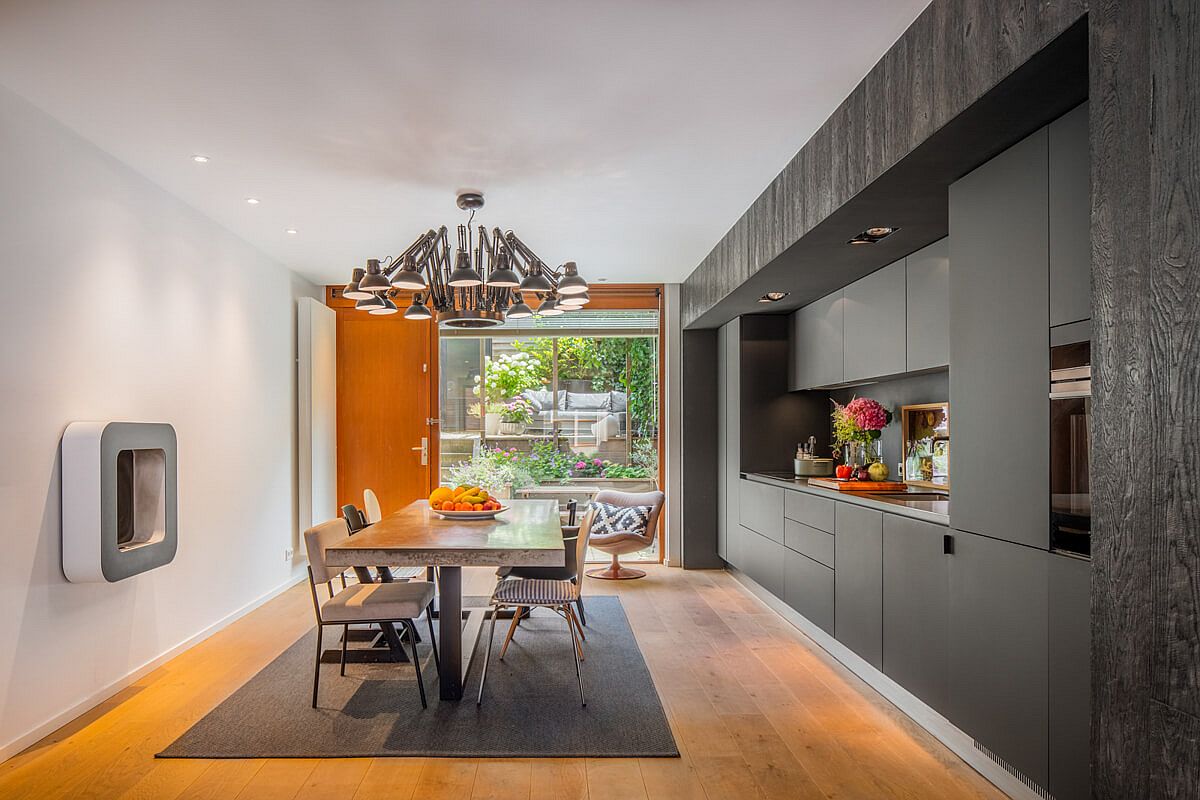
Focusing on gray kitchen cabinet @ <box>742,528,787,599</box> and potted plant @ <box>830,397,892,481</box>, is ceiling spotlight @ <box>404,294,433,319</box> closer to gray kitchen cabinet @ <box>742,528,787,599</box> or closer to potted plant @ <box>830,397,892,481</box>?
potted plant @ <box>830,397,892,481</box>

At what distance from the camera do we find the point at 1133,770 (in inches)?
56.5

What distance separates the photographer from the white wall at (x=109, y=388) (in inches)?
118

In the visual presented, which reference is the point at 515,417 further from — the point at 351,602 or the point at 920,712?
the point at 920,712

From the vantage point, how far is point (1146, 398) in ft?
4.67

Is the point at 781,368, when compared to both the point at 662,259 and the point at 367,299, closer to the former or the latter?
the point at 662,259

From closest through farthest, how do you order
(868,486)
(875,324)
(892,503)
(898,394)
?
1. (892,503)
2. (868,486)
3. (875,324)
4. (898,394)

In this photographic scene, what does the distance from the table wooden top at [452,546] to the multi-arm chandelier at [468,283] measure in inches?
44.5

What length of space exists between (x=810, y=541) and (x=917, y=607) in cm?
129

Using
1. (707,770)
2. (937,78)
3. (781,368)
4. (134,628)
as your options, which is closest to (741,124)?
(937,78)

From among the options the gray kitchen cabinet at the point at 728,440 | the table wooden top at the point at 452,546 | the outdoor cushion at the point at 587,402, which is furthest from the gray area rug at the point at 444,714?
the outdoor cushion at the point at 587,402

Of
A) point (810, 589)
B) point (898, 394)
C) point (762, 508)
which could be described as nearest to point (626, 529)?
point (762, 508)

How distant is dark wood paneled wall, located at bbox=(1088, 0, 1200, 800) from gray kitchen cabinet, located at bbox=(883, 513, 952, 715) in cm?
133

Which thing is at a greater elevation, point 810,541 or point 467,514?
point 467,514

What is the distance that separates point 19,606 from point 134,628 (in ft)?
2.89
